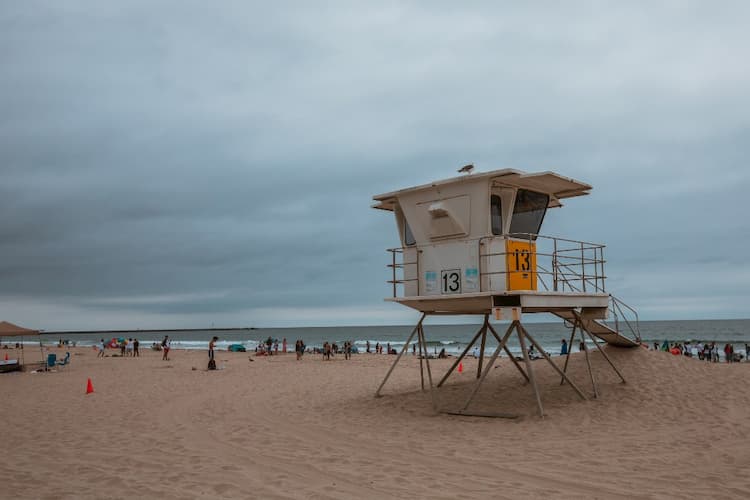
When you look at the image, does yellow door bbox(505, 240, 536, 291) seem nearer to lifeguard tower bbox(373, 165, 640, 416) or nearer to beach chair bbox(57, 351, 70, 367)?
lifeguard tower bbox(373, 165, 640, 416)

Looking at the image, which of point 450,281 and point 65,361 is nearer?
point 450,281

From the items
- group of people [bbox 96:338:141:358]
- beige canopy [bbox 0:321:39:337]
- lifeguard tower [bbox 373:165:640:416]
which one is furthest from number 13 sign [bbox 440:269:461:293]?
group of people [bbox 96:338:141:358]

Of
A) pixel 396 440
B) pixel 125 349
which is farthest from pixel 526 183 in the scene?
pixel 125 349

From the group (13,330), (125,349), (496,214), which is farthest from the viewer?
(125,349)

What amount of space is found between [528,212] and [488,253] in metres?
1.73

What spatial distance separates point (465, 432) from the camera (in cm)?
1153

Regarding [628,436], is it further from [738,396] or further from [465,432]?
[738,396]

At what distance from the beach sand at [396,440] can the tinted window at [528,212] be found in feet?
14.5

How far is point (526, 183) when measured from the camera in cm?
1321

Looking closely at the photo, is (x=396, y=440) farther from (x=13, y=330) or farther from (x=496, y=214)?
(x=13, y=330)

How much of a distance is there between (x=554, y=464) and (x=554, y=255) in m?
6.05

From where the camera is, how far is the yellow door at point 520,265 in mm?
12922

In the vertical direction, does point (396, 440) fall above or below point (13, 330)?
below

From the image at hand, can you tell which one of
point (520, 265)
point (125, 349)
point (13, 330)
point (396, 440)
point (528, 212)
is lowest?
point (125, 349)
